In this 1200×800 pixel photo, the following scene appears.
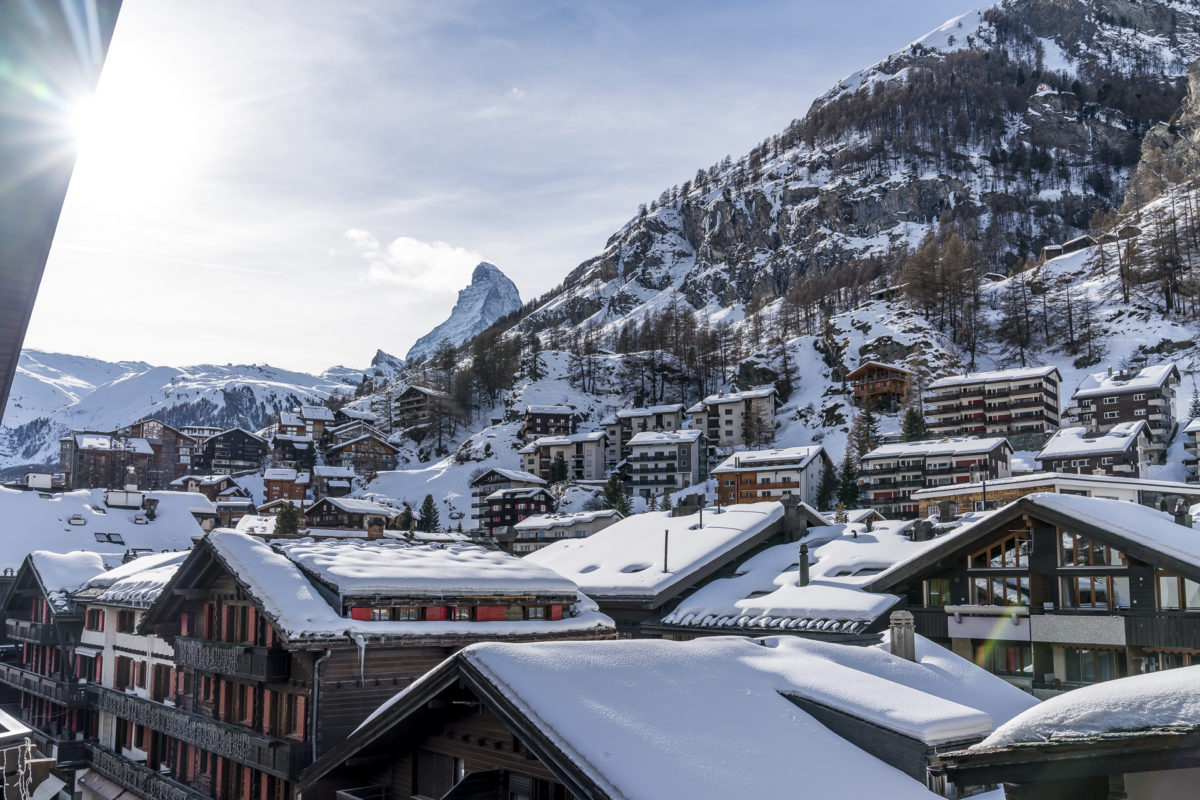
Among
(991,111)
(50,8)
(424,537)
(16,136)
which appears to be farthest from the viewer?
(991,111)

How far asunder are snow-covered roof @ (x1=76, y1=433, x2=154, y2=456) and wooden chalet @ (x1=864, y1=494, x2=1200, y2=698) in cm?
13671

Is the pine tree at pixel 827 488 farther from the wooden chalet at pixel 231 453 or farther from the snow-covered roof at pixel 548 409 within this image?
the wooden chalet at pixel 231 453

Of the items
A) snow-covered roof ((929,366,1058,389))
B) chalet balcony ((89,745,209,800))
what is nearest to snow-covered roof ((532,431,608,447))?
snow-covered roof ((929,366,1058,389))

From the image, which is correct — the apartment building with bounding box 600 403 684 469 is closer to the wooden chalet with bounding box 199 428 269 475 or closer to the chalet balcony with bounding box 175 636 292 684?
the wooden chalet with bounding box 199 428 269 475

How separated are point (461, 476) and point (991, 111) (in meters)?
148

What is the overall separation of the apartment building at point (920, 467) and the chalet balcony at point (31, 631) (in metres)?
64.6

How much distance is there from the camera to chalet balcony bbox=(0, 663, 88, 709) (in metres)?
37.2

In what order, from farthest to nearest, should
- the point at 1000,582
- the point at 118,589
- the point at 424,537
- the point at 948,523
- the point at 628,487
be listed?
the point at 628,487 < the point at 424,537 < the point at 948,523 < the point at 118,589 < the point at 1000,582

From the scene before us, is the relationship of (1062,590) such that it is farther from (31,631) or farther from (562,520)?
(562,520)

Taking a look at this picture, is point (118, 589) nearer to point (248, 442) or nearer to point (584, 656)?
point (584, 656)

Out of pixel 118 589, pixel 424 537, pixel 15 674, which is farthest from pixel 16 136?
pixel 424 537

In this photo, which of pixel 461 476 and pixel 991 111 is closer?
pixel 461 476

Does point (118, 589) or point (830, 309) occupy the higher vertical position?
point (830, 309)

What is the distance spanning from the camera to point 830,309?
152500mm
